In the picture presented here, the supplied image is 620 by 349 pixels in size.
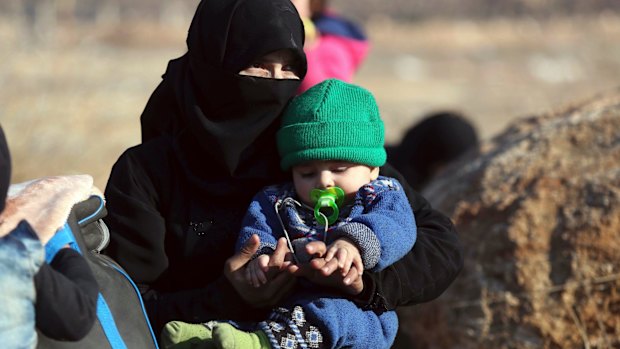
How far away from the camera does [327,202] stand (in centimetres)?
284

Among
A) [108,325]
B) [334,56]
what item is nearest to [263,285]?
[108,325]

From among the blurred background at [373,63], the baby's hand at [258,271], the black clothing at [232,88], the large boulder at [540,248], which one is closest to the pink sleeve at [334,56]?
the blurred background at [373,63]

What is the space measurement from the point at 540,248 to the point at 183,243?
69.3 inches

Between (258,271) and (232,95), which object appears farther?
(232,95)

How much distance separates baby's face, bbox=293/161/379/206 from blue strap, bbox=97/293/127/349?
0.69 meters

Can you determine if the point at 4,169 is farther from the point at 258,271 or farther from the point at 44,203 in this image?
the point at 258,271

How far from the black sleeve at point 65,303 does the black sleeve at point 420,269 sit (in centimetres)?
79

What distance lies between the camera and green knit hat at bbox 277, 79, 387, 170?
2.92 meters

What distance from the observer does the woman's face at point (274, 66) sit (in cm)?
304

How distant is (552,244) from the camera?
→ 4.21 metres

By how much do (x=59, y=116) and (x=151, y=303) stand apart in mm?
5640

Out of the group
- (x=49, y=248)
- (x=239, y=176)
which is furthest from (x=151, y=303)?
(x=49, y=248)

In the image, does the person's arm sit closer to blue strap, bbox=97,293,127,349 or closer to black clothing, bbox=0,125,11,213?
blue strap, bbox=97,293,127,349

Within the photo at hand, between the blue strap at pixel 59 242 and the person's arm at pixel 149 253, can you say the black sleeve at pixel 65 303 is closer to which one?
the blue strap at pixel 59 242
